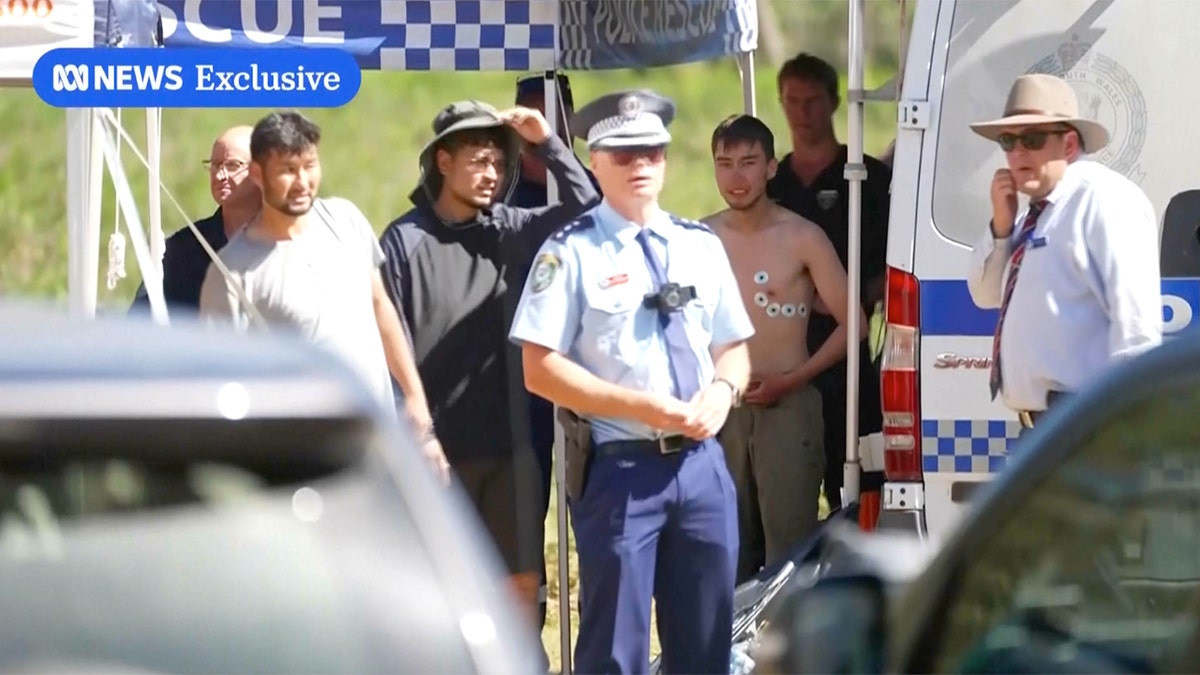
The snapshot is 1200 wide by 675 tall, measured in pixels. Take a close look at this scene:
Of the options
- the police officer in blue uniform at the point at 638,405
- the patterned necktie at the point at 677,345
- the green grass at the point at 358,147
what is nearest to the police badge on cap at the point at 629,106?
the police officer in blue uniform at the point at 638,405

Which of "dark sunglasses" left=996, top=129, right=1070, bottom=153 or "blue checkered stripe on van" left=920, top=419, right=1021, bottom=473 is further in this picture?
"blue checkered stripe on van" left=920, top=419, right=1021, bottom=473

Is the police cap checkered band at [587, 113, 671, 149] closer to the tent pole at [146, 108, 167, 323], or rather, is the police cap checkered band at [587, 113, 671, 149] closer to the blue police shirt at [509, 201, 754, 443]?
the blue police shirt at [509, 201, 754, 443]

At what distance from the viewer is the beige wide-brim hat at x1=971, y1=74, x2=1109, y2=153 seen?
17.9 feet

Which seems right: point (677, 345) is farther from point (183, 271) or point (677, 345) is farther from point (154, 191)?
point (154, 191)

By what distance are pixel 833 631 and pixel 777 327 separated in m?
3.95

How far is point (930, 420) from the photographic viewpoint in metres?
5.78

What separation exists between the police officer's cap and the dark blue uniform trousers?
799 millimetres

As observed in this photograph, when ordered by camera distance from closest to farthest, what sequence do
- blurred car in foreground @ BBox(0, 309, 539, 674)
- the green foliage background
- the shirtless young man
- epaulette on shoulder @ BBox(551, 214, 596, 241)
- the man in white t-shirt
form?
blurred car in foreground @ BBox(0, 309, 539, 674)
epaulette on shoulder @ BBox(551, 214, 596, 241)
the man in white t-shirt
the shirtless young man
the green foliage background

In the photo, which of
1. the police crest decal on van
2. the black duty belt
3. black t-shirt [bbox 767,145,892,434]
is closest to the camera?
the black duty belt

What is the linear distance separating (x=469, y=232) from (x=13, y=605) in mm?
4309

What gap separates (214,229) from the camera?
659 cm

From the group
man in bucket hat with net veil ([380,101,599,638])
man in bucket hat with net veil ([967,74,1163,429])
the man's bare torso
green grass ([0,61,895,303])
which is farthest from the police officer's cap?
green grass ([0,61,895,303])

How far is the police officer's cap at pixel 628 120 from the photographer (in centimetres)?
551

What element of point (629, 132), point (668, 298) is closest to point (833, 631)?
point (668, 298)
